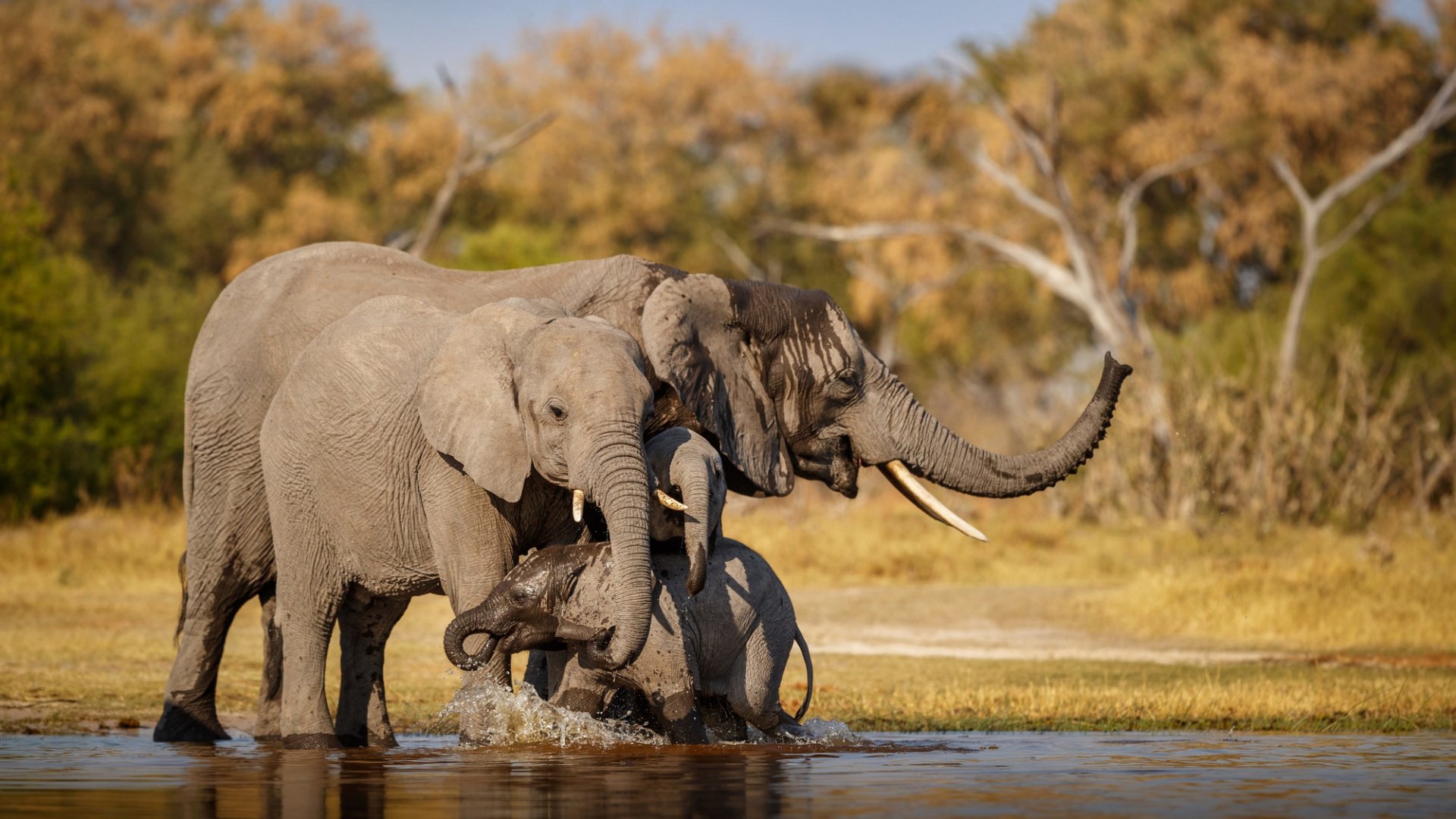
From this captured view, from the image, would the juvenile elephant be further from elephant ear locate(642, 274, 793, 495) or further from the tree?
Answer: the tree

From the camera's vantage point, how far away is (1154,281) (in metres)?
39.4

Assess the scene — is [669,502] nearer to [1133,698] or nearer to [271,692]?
[271,692]

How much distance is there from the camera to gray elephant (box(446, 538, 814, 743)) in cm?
807

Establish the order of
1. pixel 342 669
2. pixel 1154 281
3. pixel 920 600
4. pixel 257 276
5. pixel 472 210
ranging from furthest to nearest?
pixel 472 210 < pixel 1154 281 < pixel 920 600 < pixel 257 276 < pixel 342 669

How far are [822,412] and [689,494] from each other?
6.52 feet

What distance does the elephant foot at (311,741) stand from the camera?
9.07m

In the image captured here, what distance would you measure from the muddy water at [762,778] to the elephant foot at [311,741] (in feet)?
0.35

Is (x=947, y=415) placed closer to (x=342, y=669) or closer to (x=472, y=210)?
(x=472, y=210)

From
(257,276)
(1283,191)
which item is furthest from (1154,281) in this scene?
(257,276)

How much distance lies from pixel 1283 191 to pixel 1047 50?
717 cm

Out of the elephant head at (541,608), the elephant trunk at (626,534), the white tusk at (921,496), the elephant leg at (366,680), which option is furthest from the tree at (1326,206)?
the elephant trunk at (626,534)

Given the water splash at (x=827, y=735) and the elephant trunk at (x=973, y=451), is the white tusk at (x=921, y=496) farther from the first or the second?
the water splash at (x=827, y=735)

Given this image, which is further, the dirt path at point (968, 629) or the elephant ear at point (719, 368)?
the dirt path at point (968, 629)

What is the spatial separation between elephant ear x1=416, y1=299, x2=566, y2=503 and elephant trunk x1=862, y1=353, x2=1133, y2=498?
2.10m
